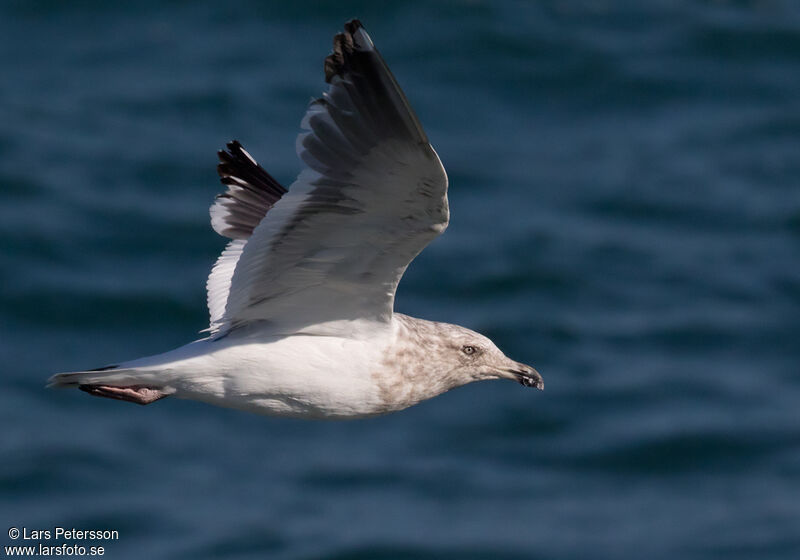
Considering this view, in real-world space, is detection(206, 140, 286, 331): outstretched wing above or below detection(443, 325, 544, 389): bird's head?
above

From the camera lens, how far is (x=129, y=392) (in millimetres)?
8109

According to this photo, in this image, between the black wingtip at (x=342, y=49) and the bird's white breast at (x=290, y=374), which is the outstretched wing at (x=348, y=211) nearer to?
the black wingtip at (x=342, y=49)

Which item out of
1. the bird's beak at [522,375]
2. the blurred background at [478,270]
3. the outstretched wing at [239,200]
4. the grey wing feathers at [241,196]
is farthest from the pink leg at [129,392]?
the blurred background at [478,270]

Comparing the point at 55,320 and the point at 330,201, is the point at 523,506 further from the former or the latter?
the point at 330,201

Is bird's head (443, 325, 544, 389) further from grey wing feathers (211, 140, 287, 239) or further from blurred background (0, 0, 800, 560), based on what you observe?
blurred background (0, 0, 800, 560)

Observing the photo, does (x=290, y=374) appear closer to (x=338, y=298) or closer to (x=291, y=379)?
(x=291, y=379)

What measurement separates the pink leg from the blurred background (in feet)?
44.1

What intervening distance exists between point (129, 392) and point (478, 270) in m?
18.0

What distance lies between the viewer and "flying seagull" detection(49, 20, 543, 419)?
6.82 m

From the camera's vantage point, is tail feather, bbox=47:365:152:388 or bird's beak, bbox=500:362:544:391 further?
bird's beak, bbox=500:362:544:391

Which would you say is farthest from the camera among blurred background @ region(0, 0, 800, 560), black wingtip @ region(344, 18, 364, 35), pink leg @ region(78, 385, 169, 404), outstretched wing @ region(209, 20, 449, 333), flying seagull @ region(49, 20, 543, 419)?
blurred background @ region(0, 0, 800, 560)

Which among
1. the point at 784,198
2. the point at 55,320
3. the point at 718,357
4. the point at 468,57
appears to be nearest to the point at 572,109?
the point at 468,57

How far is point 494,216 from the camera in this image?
27156 mm

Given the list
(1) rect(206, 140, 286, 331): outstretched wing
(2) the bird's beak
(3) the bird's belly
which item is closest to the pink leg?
(3) the bird's belly
